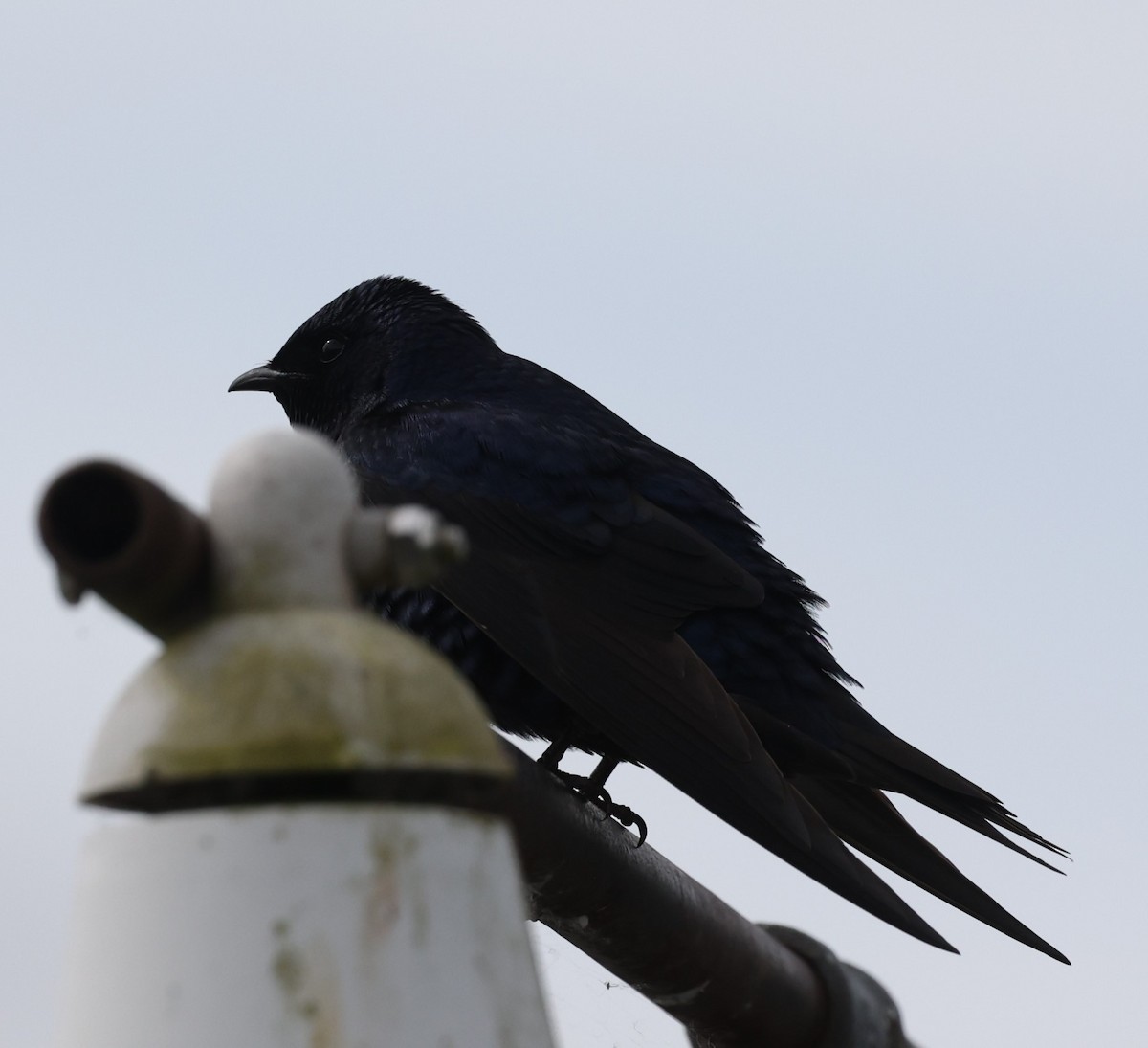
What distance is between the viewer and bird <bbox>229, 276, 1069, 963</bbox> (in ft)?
11.5

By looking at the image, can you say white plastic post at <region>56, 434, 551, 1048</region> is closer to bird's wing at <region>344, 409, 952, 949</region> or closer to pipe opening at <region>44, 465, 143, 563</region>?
pipe opening at <region>44, 465, 143, 563</region>

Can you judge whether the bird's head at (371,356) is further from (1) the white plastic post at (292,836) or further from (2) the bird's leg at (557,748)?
(1) the white plastic post at (292,836)

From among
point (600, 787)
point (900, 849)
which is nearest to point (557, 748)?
point (600, 787)

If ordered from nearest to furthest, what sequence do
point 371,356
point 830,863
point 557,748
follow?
1. point 830,863
2. point 557,748
3. point 371,356

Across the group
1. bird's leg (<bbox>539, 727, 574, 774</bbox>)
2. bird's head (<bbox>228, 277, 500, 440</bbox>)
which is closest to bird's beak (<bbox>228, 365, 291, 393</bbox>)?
bird's head (<bbox>228, 277, 500, 440</bbox>)

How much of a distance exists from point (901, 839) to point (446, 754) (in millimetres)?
2873

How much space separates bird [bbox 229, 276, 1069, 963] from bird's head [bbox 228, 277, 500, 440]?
3.1 inches

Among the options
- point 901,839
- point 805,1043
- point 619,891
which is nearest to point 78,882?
point 619,891

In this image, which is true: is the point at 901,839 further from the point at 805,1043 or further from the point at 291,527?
the point at 291,527

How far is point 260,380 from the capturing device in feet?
16.9

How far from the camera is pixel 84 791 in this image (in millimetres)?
842

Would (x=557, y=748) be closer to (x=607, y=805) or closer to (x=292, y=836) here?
(x=607, y=805)

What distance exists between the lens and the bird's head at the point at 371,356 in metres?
4.91

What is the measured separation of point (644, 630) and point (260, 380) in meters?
1.79
